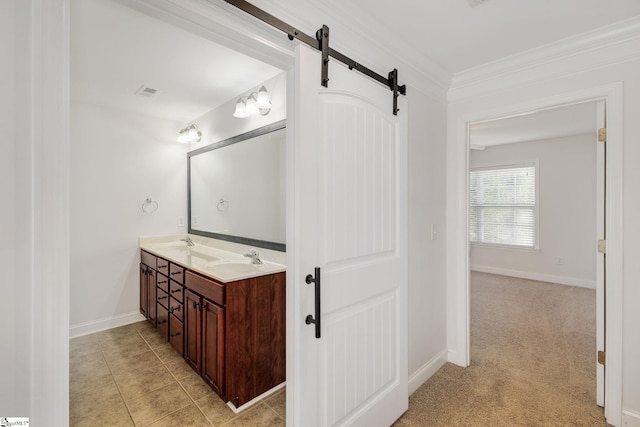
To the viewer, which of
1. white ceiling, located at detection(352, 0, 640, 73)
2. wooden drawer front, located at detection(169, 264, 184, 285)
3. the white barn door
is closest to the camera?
the white barn door

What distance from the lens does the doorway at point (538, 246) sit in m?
2.78

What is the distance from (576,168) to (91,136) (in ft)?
23.2

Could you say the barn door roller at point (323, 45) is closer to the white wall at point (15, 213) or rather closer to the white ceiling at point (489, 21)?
the white ceiling at point (489, 21)

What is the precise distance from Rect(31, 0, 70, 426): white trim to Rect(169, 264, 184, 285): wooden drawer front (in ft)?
5.34

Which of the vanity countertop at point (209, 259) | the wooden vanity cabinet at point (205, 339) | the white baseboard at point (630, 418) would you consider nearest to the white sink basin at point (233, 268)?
the vanity countertop at point (209, 259)

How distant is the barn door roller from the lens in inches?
46.1

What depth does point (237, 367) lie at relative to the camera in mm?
1980

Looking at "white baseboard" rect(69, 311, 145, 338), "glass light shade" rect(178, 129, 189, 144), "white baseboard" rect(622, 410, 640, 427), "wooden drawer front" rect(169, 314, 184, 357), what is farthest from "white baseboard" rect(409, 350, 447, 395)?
"glass light shade" rect(178, 129, 189, 144)

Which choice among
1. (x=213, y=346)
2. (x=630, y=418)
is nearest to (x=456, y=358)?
(x=630, y=418)

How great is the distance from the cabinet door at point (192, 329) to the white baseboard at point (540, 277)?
14.8ft

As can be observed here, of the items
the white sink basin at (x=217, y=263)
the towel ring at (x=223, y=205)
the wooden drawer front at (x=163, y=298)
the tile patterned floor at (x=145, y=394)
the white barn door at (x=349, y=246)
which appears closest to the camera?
the white barn door at (x=349, y=246)

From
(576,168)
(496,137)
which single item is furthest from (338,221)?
(576,168)

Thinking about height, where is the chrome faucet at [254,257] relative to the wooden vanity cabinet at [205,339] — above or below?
above

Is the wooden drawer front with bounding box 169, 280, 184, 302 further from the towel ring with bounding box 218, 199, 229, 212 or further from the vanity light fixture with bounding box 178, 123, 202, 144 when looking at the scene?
the vanity light fixture with bounding box 178, 123, 202, 144
